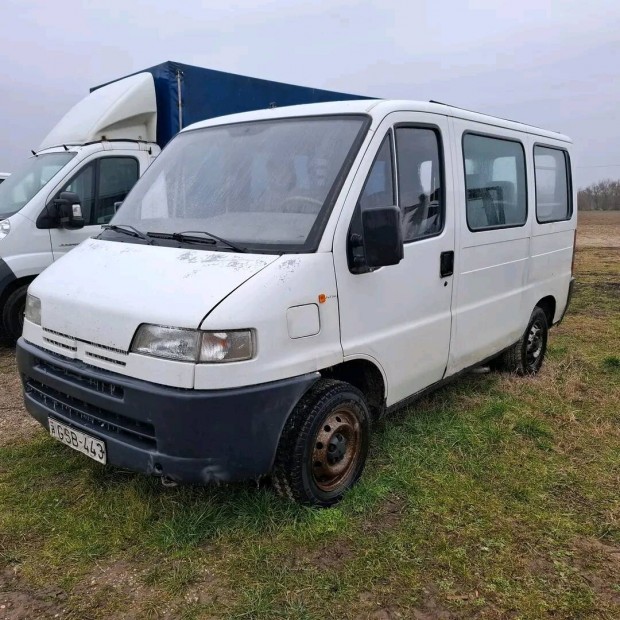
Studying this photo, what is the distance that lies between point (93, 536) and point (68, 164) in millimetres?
4549

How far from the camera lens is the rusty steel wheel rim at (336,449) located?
3.11 meters

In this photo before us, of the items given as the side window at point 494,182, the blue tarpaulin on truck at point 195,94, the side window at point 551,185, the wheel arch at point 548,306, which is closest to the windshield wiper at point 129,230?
the side window at point 494,182

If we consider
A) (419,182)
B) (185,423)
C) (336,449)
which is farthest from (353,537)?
(419,182)

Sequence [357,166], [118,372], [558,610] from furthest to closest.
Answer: [357,166] < [118,372] < [558,610]

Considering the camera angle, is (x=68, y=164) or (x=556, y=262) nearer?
(x=556, y=262)

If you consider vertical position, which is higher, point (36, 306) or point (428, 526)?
point (36, 306)

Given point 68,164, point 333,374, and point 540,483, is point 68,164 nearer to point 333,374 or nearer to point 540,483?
point 333,374

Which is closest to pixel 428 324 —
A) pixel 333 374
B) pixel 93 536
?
pixel 333 374

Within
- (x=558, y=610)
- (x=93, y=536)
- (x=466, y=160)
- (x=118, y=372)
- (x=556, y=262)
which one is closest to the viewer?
(x=558, y=610)

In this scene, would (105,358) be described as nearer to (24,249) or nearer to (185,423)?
(185,423)

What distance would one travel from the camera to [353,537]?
9.75 feet

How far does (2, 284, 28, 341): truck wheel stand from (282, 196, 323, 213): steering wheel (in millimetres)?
4028

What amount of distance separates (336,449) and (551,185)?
3.63 m

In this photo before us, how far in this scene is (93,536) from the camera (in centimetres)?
297
